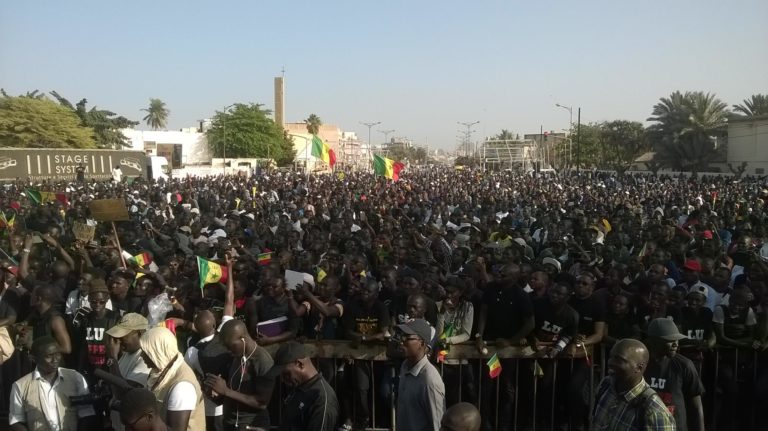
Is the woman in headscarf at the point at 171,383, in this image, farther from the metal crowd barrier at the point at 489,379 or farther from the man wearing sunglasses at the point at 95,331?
the metal crowd barrier at the point at 489,379

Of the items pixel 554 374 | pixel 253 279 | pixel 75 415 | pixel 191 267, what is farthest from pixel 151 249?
pixel 554 374

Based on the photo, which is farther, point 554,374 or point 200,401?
point 554,374

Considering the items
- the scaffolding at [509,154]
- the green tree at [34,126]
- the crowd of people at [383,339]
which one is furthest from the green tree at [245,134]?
the crowd of people at [383,339]

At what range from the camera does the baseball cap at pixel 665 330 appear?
12.6ft

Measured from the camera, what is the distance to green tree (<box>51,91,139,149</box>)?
5556 centimetres

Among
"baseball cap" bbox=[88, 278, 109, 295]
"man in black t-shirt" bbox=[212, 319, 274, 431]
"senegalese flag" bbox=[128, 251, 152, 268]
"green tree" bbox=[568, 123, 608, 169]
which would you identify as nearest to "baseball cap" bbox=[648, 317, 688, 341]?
"man in black t-shirt" bbox=[212, 319, 274, 431]

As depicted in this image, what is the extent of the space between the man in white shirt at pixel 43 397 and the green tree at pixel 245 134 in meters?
64.2

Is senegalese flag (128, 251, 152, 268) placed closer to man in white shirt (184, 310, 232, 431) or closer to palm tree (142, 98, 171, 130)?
man in white shirt (184, 310, 232, 431)

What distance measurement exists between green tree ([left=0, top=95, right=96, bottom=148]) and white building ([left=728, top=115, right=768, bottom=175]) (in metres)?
49.4

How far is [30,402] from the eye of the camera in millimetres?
3850

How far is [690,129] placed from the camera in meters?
46.1

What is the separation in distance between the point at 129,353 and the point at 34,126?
163 feet

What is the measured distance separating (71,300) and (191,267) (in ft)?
6.26

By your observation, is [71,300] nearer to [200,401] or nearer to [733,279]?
[200,401]
